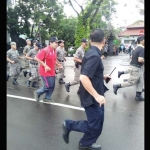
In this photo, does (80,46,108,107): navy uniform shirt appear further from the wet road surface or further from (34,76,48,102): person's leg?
(34,76,48,102): person's leg

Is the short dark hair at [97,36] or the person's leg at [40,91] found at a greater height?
the short dark hair at [97,36]

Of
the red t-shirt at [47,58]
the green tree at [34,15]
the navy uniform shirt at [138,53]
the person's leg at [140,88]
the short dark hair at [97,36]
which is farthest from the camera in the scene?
the green tree at [34,15]

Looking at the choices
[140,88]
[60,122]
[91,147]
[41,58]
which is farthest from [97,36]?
[140,88]

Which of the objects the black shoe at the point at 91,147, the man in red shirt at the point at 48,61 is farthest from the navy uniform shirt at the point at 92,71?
the man in red shirt at the point at 48,61

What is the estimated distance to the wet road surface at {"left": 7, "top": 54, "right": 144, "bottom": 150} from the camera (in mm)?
3836

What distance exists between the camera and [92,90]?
3.10 meters

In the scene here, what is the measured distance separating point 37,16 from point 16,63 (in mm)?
21542

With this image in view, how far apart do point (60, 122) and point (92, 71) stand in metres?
2.02

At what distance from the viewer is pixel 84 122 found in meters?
3.51

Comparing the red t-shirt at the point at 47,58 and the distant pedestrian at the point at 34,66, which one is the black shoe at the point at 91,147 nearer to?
the red t-shirt at the point at 47,58

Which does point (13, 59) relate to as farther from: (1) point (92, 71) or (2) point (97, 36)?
(1) point (92, 71)

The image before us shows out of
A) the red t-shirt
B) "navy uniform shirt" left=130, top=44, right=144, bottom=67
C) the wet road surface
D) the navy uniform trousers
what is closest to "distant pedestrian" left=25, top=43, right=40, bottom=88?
the wet road surface

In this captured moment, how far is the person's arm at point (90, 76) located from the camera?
10.2 feet

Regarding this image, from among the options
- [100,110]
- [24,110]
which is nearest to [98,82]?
[100,110]
